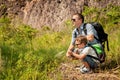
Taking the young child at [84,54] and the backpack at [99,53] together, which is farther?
the backpack at [99,53]

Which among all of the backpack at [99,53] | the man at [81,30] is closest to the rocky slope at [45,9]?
the man at [81,30]

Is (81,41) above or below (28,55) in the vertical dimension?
above

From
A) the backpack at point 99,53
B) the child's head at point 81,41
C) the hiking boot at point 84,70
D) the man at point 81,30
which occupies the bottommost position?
the hiking boot at point 84,70

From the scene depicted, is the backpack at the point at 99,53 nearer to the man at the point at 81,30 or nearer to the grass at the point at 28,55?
the man at the point at 81,30

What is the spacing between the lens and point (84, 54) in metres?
6.76

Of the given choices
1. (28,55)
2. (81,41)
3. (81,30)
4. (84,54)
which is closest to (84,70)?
(84,54)

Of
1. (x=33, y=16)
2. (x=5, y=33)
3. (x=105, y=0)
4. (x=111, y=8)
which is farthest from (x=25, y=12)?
(x=5, y=33)

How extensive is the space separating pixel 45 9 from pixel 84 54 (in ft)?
28.6

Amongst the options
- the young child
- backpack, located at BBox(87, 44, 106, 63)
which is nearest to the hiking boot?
the young child

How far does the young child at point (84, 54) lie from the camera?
22.3 feet

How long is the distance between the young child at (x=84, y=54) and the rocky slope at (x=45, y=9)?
6910 mm

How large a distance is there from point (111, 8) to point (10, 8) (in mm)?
5392

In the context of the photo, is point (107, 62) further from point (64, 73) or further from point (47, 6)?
point (47, 6)

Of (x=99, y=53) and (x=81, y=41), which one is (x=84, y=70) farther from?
(x=81, y=41)
